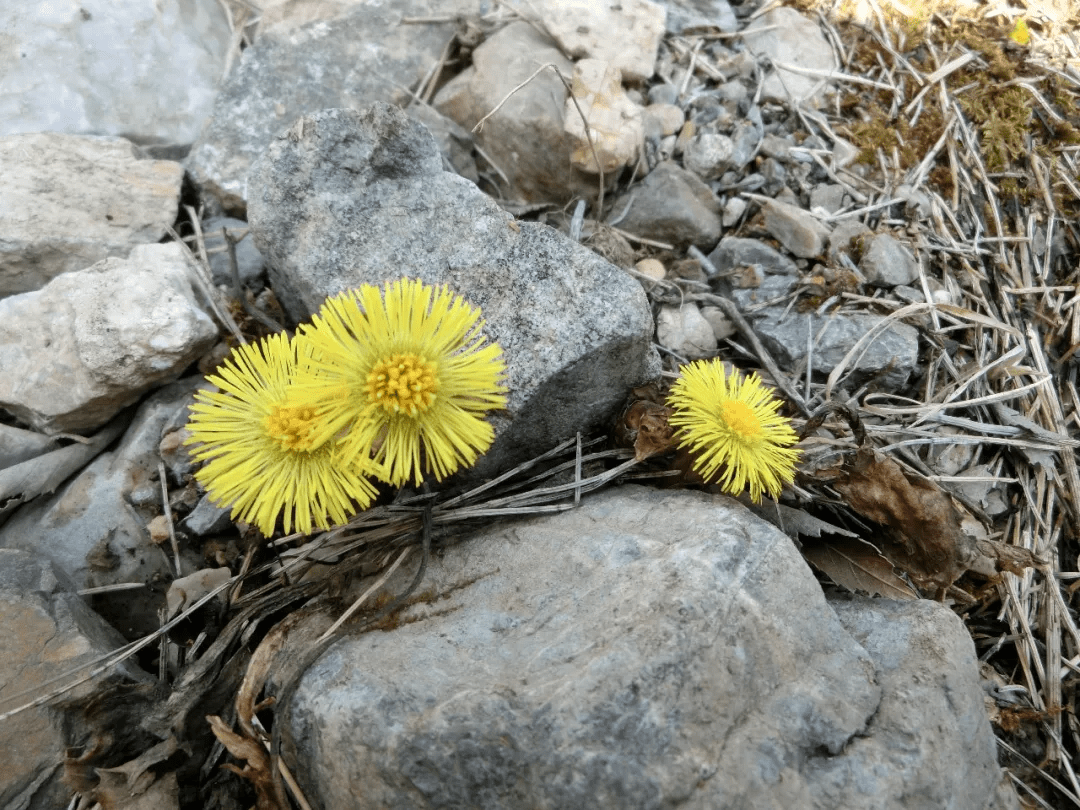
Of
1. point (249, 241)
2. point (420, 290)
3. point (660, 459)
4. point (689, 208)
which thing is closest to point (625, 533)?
point (660, 459)

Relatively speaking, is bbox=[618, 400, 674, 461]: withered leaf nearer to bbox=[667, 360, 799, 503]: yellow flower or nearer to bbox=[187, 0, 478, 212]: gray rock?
bbox=[667, 360, 799, 503]: yellow flower

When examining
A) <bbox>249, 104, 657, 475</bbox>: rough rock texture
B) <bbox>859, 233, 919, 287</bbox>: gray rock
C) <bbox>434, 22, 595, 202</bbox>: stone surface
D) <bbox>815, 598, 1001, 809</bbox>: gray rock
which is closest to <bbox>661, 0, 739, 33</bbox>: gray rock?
<bbox>434, 22, 595, 202</bbox>: stone surface

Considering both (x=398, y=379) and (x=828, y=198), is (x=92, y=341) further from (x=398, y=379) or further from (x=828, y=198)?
(x=828, y=198)

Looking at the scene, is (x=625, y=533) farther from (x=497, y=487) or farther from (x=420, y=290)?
Answer: (x=420, y=290)

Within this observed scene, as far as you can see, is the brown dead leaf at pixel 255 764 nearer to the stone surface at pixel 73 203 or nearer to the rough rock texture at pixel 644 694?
the rough rock texture at pixel 644 694

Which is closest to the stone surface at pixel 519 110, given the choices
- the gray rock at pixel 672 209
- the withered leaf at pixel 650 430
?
the gray rock at pixel 672 209

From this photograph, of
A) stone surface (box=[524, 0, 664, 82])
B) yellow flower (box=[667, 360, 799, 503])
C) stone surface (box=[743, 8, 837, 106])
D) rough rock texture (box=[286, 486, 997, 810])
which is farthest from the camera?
stone surface (box=[743, 8, 837, 106])
